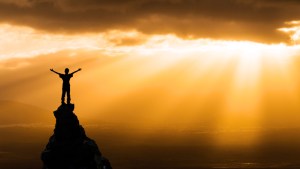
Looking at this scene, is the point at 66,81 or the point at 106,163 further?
the point at 106,163

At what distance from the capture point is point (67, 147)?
4972 cm

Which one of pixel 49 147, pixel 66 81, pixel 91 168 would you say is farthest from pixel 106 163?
pixel 66 81

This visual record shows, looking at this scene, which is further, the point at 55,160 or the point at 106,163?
the point at 106,163

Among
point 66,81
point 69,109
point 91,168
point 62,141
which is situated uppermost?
point 66,81

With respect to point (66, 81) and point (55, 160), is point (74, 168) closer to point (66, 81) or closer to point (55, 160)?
point (55, 160)

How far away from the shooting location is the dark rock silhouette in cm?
4941

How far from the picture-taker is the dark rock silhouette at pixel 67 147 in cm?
4941

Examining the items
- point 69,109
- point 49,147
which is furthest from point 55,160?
point 69,109

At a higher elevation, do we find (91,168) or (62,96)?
(62,96)

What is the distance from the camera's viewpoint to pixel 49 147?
49.8 metres

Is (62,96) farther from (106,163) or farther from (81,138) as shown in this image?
(106,163)

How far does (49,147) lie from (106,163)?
7.88 m

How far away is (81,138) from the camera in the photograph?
50.9 meters

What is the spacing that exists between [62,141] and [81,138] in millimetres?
2189
